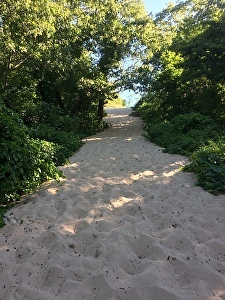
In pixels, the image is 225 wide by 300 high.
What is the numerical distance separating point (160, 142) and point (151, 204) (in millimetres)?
5104

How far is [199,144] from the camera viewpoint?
7.04m

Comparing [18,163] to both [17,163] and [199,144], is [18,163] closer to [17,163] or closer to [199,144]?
[17,163]

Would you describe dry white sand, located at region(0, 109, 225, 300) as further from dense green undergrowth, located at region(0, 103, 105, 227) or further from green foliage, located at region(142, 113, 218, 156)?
green foliage, located at region(142, 113, 218, 156)

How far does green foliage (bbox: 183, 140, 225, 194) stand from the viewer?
166 inches

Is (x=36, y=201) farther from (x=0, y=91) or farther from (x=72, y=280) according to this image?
(x=0, y=91)

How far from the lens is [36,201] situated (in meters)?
4.09

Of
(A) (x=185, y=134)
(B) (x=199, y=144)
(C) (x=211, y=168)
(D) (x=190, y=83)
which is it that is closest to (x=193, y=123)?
(A) (x=185, y=134)

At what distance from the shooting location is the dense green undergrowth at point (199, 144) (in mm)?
4430

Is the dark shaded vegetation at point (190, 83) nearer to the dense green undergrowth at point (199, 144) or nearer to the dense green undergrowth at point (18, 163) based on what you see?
the dense green undergrowth at point (199, 144)

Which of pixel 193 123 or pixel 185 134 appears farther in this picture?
pixel 193 123

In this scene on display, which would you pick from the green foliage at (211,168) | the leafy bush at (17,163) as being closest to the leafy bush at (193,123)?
the green foliage at (211,168)

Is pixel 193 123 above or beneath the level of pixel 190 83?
beneath

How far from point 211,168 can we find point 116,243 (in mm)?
2575

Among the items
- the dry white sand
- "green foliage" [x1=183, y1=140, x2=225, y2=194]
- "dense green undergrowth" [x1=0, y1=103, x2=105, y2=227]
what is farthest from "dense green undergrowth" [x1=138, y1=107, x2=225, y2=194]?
"dense green undergrowth" [x1=0, y1=103, x2=105, y2=227]
